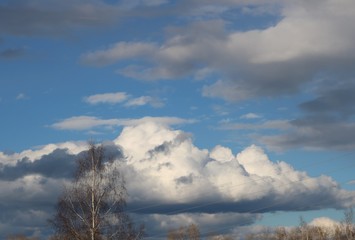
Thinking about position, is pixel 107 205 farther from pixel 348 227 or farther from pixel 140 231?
pixel 348 227

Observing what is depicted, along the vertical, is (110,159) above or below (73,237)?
above

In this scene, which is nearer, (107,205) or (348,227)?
(107,205)

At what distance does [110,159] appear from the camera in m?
74.9

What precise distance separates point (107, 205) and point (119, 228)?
3.14 metres

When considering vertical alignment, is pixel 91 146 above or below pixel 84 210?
above

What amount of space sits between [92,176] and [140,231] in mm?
8066

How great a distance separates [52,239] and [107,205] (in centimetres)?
657

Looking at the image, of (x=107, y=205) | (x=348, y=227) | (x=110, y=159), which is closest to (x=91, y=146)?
(x=110, y=159)

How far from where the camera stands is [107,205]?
236 feet

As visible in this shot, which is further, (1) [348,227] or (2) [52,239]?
(1) [348,227]

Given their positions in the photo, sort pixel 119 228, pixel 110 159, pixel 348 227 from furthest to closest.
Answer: pixel 348 227
pixel 110 159
pixel 119 228

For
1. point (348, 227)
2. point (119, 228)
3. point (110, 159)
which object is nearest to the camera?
point (119, 228)

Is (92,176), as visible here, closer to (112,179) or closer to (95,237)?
(112,179)

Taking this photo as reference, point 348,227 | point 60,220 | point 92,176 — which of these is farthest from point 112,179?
point 348,227
